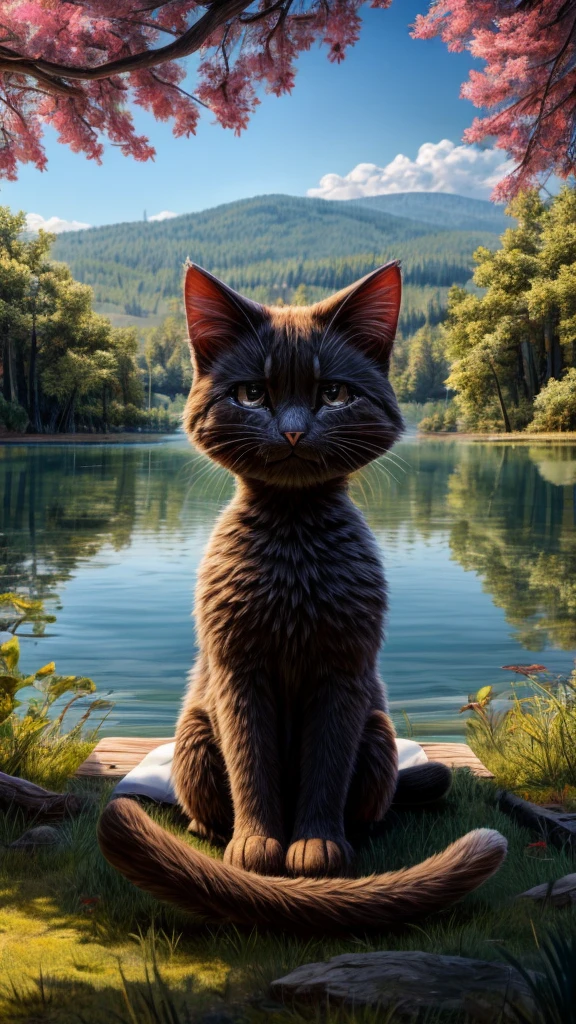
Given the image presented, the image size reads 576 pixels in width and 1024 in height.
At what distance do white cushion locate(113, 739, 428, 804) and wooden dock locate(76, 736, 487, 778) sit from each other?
1.23 ft

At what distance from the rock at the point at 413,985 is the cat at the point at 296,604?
8.3 inches

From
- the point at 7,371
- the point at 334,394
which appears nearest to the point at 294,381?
the point at 334,394

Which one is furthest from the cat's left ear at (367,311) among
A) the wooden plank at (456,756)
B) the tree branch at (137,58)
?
the wooden plank at (456,756)

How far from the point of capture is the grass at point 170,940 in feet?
5.01

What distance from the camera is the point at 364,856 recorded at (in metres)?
2.12

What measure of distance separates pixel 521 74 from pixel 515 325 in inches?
275

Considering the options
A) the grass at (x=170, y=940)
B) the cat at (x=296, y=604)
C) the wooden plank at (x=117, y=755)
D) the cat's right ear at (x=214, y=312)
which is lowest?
the wooden plank at (x=117, y=755)

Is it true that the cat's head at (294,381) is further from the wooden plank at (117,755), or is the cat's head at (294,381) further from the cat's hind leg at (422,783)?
the wooden plank at (117,755)

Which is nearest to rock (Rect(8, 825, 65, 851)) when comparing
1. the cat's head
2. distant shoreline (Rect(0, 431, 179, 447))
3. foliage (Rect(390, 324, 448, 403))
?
the cat's head

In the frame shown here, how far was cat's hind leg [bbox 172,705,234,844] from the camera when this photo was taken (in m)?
2.07

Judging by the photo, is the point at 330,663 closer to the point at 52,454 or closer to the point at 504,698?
the point at 504,698

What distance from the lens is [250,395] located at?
1.94 m

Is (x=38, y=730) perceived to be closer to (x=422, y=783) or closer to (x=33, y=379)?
(x=422, y=783)

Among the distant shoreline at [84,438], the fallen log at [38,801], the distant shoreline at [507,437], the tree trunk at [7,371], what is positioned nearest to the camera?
the fallen log at [38,801]
